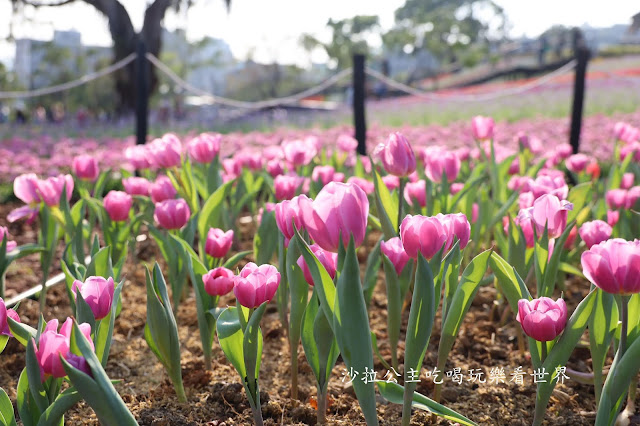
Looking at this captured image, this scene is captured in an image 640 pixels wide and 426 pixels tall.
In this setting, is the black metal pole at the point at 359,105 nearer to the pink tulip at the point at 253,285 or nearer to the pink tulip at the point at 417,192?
the pink tulip at the point at 417,192

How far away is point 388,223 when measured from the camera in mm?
1587

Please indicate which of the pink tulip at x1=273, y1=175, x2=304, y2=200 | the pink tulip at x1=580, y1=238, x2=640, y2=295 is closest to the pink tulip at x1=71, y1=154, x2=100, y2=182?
the pink tulip at x1=273, y1=175, x2=304, y2=200

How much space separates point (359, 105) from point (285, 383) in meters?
3.25

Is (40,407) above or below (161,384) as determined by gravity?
above

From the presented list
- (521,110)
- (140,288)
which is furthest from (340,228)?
(521,110)

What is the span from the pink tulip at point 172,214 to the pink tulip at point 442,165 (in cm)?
94

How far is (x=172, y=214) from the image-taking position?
5.73 ft

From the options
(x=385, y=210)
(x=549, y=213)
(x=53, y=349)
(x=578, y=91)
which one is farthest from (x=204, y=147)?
(x=578, y=91)

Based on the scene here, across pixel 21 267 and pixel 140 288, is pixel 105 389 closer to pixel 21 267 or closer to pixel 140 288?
pixel 140 288

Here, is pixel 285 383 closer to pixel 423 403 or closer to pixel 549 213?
pixel 423 403

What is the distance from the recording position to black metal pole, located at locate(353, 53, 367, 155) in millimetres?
4582

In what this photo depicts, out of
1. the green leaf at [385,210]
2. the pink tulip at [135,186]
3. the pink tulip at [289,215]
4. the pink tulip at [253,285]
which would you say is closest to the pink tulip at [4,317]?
the pink tulip at [253,285]

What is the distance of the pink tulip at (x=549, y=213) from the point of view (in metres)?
1.33

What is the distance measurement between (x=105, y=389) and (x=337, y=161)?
239 centimetres
